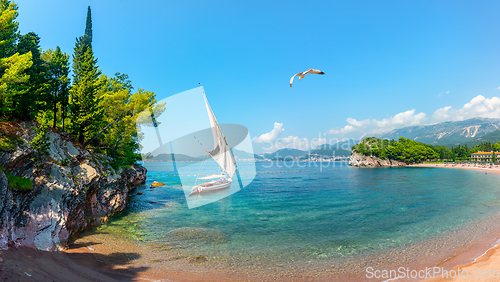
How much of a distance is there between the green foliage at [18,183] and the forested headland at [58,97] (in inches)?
59.9

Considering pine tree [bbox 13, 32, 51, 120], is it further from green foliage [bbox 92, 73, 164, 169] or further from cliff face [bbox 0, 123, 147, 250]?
green foliage [bbox 92, 73, 164, 169]

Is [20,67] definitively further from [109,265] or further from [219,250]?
[219,250]

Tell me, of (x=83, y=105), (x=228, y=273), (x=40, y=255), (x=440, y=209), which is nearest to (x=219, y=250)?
(x=228, y=273)

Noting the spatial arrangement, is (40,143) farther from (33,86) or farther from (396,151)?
(396,151)

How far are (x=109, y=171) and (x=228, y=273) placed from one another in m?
17.1

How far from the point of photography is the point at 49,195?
13.0 m

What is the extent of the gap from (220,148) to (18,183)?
95.6ft

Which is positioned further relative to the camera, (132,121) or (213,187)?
(213,187)

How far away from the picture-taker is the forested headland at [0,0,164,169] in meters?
13.6

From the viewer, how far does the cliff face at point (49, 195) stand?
1065 centimetres

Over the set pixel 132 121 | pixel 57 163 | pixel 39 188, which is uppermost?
pixel 132 121

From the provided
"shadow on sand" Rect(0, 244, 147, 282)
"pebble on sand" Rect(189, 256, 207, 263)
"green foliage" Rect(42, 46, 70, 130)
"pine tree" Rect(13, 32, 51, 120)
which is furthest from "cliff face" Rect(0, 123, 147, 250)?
"pebble on sand" Rect(189, 256, 207, 263)

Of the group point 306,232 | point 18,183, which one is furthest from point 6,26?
point 306,232

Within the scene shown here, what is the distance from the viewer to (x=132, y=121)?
2905 cm
